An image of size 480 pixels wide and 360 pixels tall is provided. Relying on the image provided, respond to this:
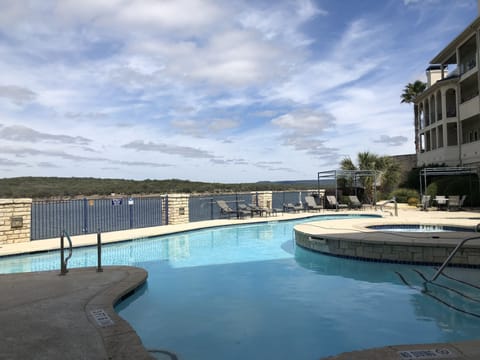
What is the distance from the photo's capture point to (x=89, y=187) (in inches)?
1258

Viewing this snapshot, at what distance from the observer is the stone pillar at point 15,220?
31.6 ft

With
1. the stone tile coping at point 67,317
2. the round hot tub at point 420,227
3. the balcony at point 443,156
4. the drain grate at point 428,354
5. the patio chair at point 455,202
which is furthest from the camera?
the balcony at point 443,156

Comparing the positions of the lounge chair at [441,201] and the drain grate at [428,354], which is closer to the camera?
the drain grate at [428,354]

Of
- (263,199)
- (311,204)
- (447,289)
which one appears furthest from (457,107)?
(447,289)

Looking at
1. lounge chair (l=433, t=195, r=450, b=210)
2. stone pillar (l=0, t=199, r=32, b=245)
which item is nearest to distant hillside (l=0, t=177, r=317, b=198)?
lounge chair (l=433, t=195, r=450, b=210)

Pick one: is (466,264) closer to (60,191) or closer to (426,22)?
(426,22)

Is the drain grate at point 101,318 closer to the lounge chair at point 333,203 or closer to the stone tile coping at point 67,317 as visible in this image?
the stone tile coping at point 67,317

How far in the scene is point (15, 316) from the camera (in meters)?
3.84

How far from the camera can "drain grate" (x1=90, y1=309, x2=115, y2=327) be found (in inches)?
142

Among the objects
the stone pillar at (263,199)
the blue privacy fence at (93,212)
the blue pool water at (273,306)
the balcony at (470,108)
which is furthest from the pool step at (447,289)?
the balcony at (470,108)

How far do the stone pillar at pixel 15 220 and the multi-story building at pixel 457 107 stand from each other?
68.8 ft

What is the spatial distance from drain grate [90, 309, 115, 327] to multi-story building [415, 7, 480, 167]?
20940 millimetres

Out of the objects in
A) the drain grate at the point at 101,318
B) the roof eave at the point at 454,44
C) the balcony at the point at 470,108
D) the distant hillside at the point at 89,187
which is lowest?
the drain grate at the point at 101,318

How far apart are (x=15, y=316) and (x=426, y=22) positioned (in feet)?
53.7
